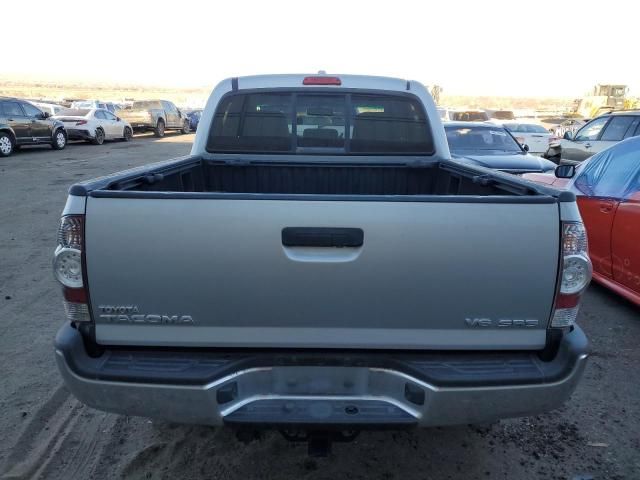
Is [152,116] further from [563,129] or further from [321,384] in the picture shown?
[321,384]

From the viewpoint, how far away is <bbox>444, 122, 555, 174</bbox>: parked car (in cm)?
909

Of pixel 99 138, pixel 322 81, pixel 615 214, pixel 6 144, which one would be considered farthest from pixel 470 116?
pixel 322 81

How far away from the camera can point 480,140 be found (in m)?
10.5

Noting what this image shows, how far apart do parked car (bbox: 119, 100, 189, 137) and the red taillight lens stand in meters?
26.0

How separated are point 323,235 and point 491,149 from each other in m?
9.03

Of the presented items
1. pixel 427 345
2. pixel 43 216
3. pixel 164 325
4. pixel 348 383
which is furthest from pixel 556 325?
pixel 43 216

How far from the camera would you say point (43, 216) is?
8688 mm

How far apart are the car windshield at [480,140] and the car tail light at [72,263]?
909 centimetres

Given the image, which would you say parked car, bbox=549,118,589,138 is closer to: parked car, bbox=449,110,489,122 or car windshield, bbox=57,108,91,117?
parked car, bbox=449,110,489,122

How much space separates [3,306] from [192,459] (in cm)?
315

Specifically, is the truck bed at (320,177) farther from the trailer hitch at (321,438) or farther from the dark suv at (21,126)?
the dark suv at (21,126)

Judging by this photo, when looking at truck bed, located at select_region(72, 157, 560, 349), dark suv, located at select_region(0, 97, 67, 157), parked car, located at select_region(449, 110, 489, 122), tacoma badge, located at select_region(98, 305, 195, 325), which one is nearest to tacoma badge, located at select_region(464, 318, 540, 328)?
truck bed, located at select_region(72, 157, 560, 349)

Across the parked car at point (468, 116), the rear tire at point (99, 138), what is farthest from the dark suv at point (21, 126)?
the parked car at point (468, 116)

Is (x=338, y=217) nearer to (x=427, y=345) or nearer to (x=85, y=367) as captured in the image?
(x=427, y=345)
